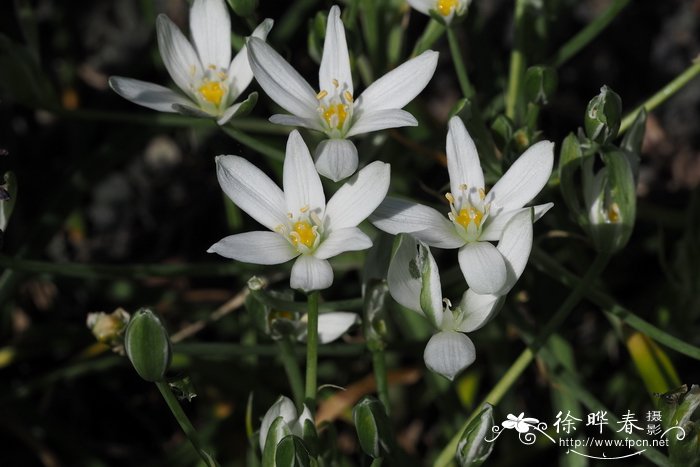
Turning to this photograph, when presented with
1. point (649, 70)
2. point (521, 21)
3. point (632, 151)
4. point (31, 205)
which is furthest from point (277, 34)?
point (649, 70)

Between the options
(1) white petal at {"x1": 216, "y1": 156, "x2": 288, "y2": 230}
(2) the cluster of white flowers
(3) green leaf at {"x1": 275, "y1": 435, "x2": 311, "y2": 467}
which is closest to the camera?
(3) green leaf at {"x1": 275, "y1": 435, "x2": 311, "y2": 467}

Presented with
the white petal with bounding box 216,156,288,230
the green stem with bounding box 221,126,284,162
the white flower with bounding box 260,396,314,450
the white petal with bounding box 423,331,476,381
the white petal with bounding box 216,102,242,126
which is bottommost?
the white flower with bounding box 260,396,314,450

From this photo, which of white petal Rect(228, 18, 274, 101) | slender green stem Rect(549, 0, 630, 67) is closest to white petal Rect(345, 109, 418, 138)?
white petal Rect(228, 18, 274, 101)

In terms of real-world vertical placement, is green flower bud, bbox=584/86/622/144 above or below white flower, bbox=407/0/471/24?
below

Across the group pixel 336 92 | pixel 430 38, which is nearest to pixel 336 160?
pixel 336 92

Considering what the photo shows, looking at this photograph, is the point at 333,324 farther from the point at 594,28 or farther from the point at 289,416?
the point at 594,28

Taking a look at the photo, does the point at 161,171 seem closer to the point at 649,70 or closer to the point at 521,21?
the point at 521,21

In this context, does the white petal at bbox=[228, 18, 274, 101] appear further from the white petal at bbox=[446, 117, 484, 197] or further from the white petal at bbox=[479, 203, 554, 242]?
the white petal at bbox=[479, 203, 554, 242]

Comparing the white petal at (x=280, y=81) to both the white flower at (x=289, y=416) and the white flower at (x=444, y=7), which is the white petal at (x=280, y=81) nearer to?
the white flower at (x=444, y=7)

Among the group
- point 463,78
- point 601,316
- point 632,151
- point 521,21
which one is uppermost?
point 521,21
